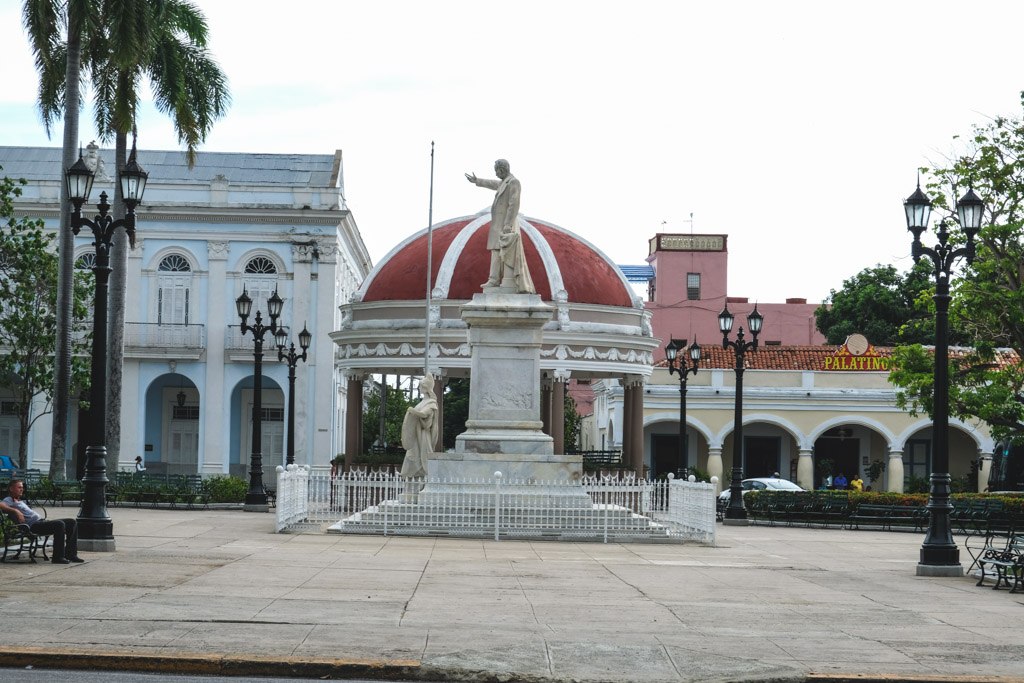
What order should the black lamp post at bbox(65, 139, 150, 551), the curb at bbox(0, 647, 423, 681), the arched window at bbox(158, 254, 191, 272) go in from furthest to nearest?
1. the arched window at bbox(158, 254, 191, 272)
2. the black lamp post at bbox(65, 139, 150, 551)
3. the curb at bbox(0, 647, 423, 681)

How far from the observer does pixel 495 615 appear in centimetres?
1302

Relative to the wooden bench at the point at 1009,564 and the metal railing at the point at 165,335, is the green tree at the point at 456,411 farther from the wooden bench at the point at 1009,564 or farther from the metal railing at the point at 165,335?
the wooden bench at the point at 1009,564

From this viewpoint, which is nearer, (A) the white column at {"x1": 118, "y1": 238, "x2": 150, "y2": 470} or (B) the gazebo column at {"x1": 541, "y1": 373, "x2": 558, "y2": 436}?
(B) the gazebo column at {"x1": 541, "y1": 373, "x2": 558, "y2": 436}

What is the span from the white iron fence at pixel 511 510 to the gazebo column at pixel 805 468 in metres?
29.7

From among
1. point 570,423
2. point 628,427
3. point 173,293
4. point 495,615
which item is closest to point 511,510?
point 495,615

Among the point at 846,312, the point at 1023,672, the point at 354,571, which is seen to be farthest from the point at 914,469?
the point at 1023,672

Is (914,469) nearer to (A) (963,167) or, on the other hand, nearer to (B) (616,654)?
(A) (963,167)

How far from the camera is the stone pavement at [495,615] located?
10.4 metres

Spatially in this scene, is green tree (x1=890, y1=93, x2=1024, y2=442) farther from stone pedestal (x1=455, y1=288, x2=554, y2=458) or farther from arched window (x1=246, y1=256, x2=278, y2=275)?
arched window (x1=246, y1=256, x2=278, y2=275)

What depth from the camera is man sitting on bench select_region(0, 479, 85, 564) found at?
16484 mm

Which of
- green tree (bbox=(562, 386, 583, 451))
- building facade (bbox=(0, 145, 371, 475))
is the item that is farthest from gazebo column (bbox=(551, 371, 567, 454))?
green tree (bbox=(562, 386, 583, 451))

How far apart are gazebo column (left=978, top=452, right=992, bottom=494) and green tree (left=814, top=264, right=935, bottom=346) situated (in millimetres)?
16958

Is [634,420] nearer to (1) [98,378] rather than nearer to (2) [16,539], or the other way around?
(1) [98,378]

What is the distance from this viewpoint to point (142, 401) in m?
50.9
